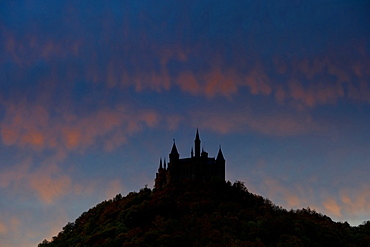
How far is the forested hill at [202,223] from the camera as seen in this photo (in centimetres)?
10512

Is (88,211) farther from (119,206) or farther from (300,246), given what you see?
(300,246)

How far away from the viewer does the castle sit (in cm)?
13475

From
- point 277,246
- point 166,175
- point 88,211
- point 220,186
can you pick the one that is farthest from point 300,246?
point 88,211

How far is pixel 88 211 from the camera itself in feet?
517

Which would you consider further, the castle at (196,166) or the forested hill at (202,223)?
the castle at (196,166)

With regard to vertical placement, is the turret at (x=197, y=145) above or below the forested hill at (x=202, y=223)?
above

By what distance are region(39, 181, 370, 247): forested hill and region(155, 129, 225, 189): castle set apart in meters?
2.80

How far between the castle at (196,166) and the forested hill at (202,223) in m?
2.80

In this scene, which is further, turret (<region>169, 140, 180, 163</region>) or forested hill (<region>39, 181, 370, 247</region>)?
turret (<region>169, 140, 180, 163</region>)

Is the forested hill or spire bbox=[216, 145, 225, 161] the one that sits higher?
spire bbox=[216, 145, 225, 161]

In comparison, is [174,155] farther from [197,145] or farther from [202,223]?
[202,223]

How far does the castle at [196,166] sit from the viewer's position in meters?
135

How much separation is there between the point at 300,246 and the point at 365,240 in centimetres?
1840

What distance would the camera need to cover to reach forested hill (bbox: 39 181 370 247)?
105 meters
